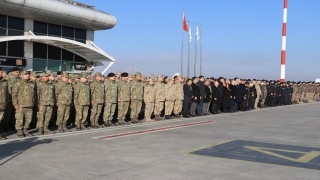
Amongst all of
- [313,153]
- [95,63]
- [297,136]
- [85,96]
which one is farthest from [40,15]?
[313,153]

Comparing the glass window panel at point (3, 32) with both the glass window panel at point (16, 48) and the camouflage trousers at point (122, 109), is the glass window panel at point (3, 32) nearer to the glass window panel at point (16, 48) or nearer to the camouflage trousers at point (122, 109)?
the glass window panel at point (16, 48)

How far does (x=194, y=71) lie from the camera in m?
40.9

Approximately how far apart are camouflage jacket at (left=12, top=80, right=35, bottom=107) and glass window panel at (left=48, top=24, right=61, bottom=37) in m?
16.8

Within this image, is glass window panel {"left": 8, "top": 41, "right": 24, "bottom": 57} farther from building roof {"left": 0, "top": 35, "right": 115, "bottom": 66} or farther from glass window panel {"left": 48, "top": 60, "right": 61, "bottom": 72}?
glass window panel {"left": 48, "top": 60, "right": 61, "bottom": 72}

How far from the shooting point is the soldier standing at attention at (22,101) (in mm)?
9727

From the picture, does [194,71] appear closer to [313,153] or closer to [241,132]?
[241,132]

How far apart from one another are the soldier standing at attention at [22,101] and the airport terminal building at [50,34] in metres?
12.0

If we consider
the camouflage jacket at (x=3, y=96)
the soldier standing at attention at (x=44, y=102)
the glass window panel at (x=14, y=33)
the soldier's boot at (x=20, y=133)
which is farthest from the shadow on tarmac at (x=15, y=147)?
the glass window panel at (x=14, y=33)

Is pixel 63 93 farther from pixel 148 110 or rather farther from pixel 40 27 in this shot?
pixel 40 27

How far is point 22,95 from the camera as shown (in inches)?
386

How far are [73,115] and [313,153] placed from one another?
311 inches

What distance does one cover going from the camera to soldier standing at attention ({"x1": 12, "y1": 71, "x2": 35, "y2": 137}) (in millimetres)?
9727

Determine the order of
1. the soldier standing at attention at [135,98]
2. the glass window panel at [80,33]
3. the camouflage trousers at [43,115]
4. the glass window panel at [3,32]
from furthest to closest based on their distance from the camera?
the glass window panel at [80,33]
the glass window panel at [3,32]
the soldier standing at attention at [135,98]
the camouflage trousers at [43,115]

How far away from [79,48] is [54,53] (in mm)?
1801
